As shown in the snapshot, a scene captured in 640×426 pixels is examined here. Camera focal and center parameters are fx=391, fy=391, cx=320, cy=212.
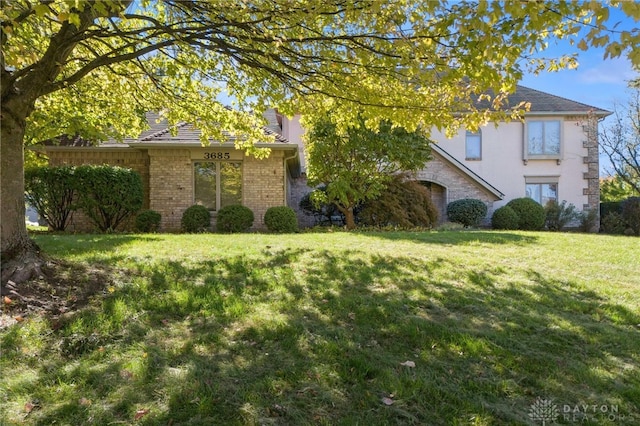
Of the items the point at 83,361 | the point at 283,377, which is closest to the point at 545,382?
the point at 283,377

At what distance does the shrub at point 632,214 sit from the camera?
15.8m

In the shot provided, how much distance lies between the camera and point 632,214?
16.0m

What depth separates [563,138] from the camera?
18.4 meters

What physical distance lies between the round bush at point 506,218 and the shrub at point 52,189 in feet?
50.7

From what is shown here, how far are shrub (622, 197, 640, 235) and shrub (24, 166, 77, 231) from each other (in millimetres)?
20378

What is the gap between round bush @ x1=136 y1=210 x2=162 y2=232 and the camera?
38.8ft

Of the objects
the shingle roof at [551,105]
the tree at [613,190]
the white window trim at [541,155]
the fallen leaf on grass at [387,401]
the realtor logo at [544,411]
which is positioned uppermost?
the shingle roof at [551,105]

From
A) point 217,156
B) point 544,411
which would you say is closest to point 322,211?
point 217,156

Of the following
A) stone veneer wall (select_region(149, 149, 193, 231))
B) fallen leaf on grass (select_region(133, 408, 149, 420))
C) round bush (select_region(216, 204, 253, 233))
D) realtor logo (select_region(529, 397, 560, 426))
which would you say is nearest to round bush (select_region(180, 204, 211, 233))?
round bush (select_region(216, 204, 253, 233))

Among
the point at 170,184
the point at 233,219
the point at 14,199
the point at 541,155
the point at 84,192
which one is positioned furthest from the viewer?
the point at 541,155

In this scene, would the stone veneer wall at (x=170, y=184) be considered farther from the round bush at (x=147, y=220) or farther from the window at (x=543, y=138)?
the window at (x=543, y=138)

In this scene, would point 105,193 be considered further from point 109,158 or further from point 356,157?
point 356,157

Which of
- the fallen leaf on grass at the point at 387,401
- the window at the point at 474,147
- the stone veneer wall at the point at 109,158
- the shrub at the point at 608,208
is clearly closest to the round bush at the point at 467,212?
the window at the point at 474,147

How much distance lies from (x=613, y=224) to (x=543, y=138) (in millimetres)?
4819
